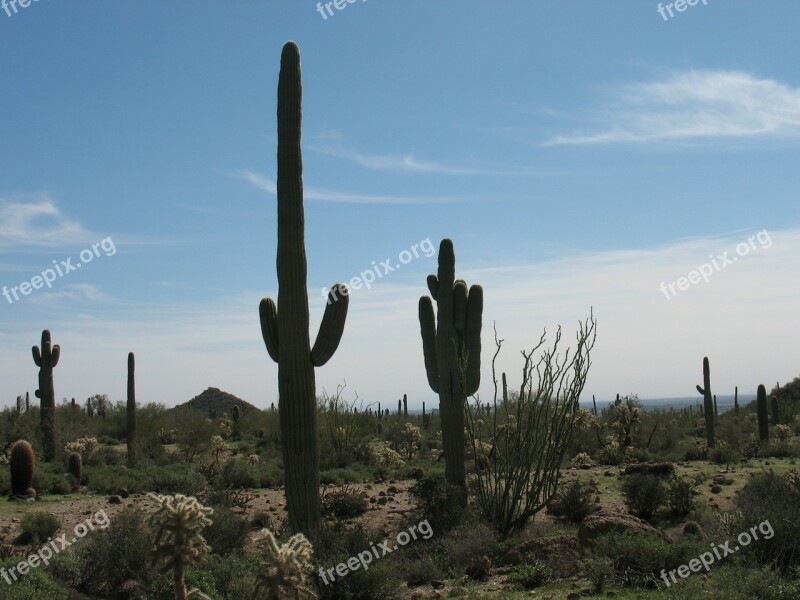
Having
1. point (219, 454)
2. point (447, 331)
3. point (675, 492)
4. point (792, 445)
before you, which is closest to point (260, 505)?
point (447, 331)

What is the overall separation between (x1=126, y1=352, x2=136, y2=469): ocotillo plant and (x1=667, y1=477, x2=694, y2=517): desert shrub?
1409 cm

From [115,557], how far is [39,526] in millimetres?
3040

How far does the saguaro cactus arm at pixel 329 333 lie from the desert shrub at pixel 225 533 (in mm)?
2590

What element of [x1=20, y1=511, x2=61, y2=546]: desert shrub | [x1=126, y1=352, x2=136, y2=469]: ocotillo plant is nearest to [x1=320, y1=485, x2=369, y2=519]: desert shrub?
[x1=20, y1=511, x2=61, y2=546]: desert shrub

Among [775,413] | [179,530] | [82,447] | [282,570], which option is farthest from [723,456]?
[179,530]

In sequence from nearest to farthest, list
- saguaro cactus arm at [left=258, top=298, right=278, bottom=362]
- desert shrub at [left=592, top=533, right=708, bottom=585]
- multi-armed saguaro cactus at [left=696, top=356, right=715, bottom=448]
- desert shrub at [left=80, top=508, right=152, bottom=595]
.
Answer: desert shrub at [left=592, top=533, right=708, bottom=585], desert shrub at [left=80, top=508, right=152, bottom=595], saguaro cactus arm at [left=258, top=298, right=278, bottom=362], multi-armed saguaro cactus at [left=696, top=356, right=715, bottom=448]

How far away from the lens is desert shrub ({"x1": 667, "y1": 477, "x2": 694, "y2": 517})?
1448cm

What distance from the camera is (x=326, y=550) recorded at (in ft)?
35.4

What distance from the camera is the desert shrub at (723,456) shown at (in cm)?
2288

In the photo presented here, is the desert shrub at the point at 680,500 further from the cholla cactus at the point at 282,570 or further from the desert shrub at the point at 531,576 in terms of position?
the cholla cactus at the point at 282,570

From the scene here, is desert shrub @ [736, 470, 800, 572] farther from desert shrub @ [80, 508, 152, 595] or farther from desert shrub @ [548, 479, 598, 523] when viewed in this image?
desert shrub @ [80, 508, 152, 595]

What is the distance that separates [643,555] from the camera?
9758 millimetres

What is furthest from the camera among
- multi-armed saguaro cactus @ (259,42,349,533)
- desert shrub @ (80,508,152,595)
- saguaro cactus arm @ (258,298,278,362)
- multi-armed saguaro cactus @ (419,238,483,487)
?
→ multi-armed saguaro cactus @ (419,238,483,487)

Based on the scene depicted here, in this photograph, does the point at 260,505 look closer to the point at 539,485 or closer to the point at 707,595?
the point at 539,485
